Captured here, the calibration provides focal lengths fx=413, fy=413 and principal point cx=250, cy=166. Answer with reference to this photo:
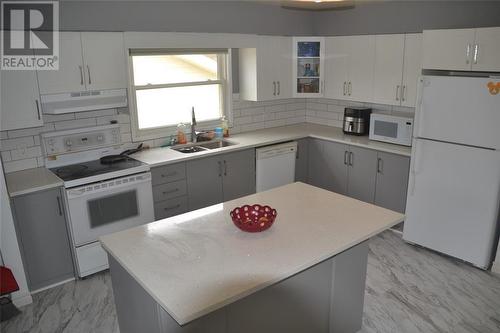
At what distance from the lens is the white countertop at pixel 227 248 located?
6.07 ft

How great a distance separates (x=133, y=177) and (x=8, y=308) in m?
1.38

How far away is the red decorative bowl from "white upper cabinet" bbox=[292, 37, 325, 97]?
9.43ft

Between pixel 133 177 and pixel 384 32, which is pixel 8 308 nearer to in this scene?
pixel 133 177

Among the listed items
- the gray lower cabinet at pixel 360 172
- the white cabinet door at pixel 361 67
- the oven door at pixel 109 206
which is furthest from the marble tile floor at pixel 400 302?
the white cabinet door at pixel 361 67

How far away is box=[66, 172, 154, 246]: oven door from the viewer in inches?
135

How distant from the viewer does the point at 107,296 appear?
11.0 feet

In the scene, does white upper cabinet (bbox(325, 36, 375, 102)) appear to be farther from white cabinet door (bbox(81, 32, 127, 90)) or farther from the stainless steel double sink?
white cabinet door (bbox(81, 32, 127, 90))

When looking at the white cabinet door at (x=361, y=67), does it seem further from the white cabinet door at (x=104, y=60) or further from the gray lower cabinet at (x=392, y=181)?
the white cabinet door at (x=104, y=60)

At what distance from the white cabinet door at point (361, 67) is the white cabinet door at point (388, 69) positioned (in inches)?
2.6

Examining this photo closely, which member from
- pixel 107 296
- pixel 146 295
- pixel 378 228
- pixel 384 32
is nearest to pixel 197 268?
pixel 146 295

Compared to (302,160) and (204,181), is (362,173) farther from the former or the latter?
(204,181)

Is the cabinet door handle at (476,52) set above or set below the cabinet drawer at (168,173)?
above

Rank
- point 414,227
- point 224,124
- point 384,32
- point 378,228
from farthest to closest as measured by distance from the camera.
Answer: point 224,124
point 384,32
point 414,227
point 378,228

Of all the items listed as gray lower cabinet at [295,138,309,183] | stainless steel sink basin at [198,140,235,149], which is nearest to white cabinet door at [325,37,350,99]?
gray lower cabinet at [295,138,309,183]
